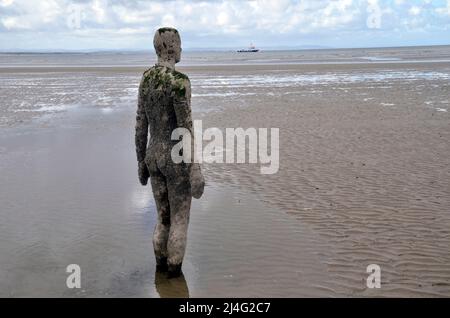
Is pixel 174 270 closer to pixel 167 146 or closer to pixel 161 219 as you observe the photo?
pixel 161 219

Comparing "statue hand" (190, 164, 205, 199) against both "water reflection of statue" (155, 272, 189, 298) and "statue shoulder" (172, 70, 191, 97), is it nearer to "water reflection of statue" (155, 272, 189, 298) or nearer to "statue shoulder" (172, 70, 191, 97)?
"statue shoulder" (172, 70, 191, 97)

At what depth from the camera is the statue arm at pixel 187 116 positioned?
5.48m

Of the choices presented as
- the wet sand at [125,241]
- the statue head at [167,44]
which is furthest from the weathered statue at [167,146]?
the wet sand at [125,241]

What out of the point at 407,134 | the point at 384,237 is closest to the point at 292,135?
the point at 407,134

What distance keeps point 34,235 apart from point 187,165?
2981mm

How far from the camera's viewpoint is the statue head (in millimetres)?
5711

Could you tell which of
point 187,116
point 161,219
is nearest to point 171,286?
point 161,219

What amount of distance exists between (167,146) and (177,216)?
0.81 meters

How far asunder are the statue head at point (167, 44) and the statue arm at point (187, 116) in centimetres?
44

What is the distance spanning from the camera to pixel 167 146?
569 centimetres

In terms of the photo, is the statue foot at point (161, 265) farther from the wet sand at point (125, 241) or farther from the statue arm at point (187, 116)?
the statue arm at point (187, 116)

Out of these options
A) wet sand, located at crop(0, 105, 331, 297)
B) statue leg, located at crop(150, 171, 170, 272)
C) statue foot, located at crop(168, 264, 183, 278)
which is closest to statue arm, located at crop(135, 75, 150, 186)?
statue leg, located at crop(150, 171, 170, 272)
